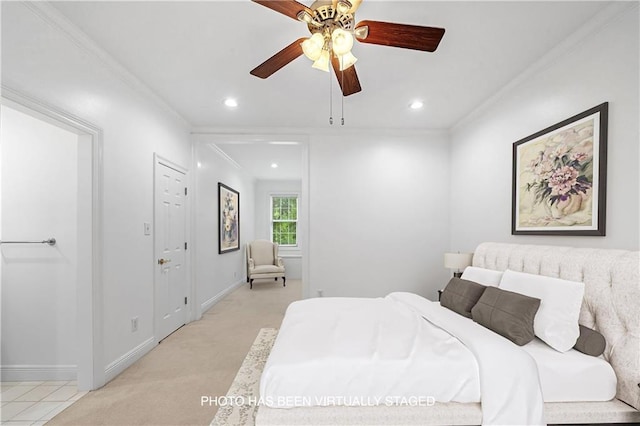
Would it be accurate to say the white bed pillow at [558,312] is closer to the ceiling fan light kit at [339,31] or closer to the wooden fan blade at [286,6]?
the ceiling fan light kit at [339,31]

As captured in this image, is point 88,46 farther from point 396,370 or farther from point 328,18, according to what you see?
point 396,370

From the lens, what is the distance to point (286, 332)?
210 centimetres

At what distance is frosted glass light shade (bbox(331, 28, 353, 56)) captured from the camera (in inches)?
67.4

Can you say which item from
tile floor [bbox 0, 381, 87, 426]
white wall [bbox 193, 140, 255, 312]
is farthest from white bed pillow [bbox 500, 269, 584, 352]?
white wall [bbox 193, 140, 255, 312]

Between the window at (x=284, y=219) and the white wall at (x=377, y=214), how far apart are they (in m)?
3.88

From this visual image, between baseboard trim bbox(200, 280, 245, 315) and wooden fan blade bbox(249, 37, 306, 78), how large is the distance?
12.2 ft

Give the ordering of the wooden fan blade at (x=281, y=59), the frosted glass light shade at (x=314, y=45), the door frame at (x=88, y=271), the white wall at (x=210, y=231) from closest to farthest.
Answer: the frosted glass light shade at (x=314, y=45), the wooden fan blade at (x=281, y=59), the door frame at (x=88, y=271), the white wall at (x=210, y=231)

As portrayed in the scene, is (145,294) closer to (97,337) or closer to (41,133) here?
(97,337)

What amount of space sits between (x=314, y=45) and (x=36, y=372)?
3.39 metres

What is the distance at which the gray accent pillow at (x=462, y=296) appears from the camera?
2453mm

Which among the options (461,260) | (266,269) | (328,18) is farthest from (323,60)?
(266,269)

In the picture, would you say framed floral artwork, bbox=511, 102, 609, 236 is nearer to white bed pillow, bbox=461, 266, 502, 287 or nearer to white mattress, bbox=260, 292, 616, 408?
white bed pillow, bbox=461, 266, 502, 287

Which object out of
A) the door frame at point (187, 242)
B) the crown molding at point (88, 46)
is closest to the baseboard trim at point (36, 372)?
the door frame at point (187, 242)

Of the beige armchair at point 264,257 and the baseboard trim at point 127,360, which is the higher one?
the beige armchair at point 264,257
